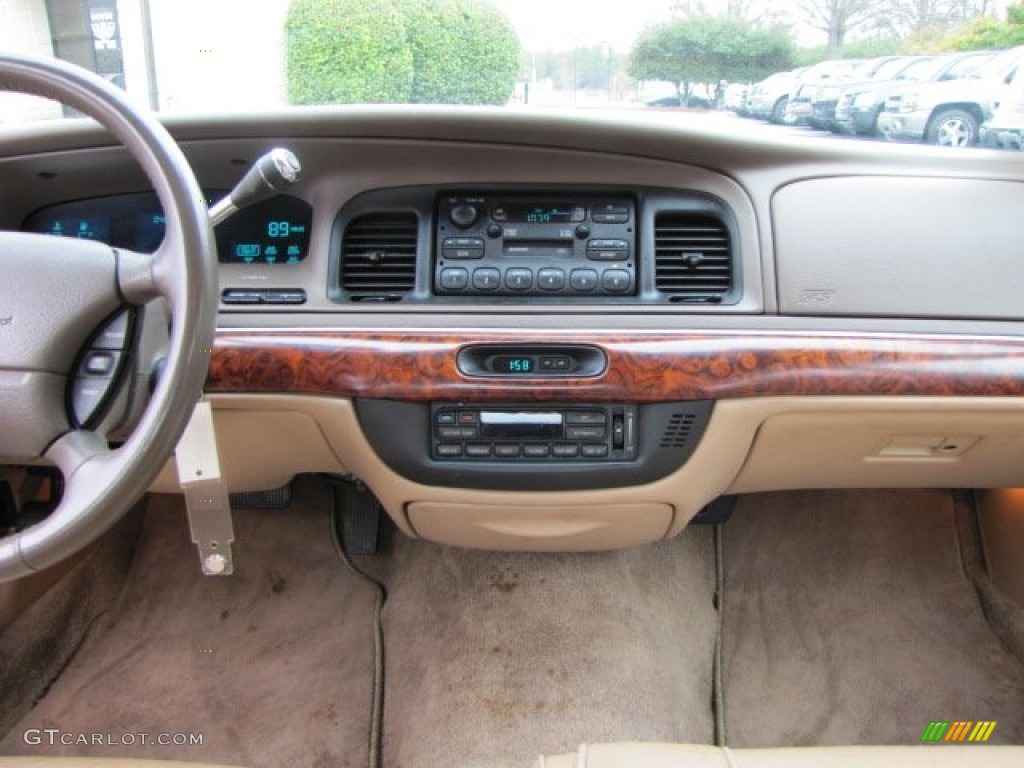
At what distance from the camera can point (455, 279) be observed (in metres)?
1.48

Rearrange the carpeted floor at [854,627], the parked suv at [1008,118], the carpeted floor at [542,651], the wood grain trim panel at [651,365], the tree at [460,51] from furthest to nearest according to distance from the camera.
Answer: the carpeted floor at [854,627], the carpeted floor at [542,651], the parked suv at [1008,118], the tree at [460,51], the wood grain trim panel at [651,365]

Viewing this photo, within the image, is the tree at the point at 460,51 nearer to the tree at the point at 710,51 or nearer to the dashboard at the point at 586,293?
the dashboard at the point at 586,293

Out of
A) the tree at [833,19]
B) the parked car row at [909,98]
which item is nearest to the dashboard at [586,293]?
the parked car row at [909,98]

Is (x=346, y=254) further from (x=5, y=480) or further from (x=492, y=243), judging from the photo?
(x=5, y=480)

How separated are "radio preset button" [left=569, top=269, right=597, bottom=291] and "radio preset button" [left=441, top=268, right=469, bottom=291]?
184mm

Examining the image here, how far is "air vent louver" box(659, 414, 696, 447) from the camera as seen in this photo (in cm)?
146

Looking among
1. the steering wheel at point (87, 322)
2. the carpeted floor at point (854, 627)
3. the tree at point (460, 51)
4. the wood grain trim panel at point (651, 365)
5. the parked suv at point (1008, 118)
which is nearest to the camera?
the steering wheel at point (87, 322)

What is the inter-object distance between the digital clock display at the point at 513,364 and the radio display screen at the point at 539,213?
0.84ft

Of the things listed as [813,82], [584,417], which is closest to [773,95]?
[813,82]

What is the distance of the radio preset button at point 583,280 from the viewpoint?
147cm

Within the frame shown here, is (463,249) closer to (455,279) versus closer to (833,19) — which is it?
(455,279)

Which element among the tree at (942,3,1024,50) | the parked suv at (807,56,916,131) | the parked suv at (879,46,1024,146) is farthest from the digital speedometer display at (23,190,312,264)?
the tree at (942,3,1024,50)

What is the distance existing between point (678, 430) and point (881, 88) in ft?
2.51

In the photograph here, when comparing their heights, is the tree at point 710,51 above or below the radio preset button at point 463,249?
above
